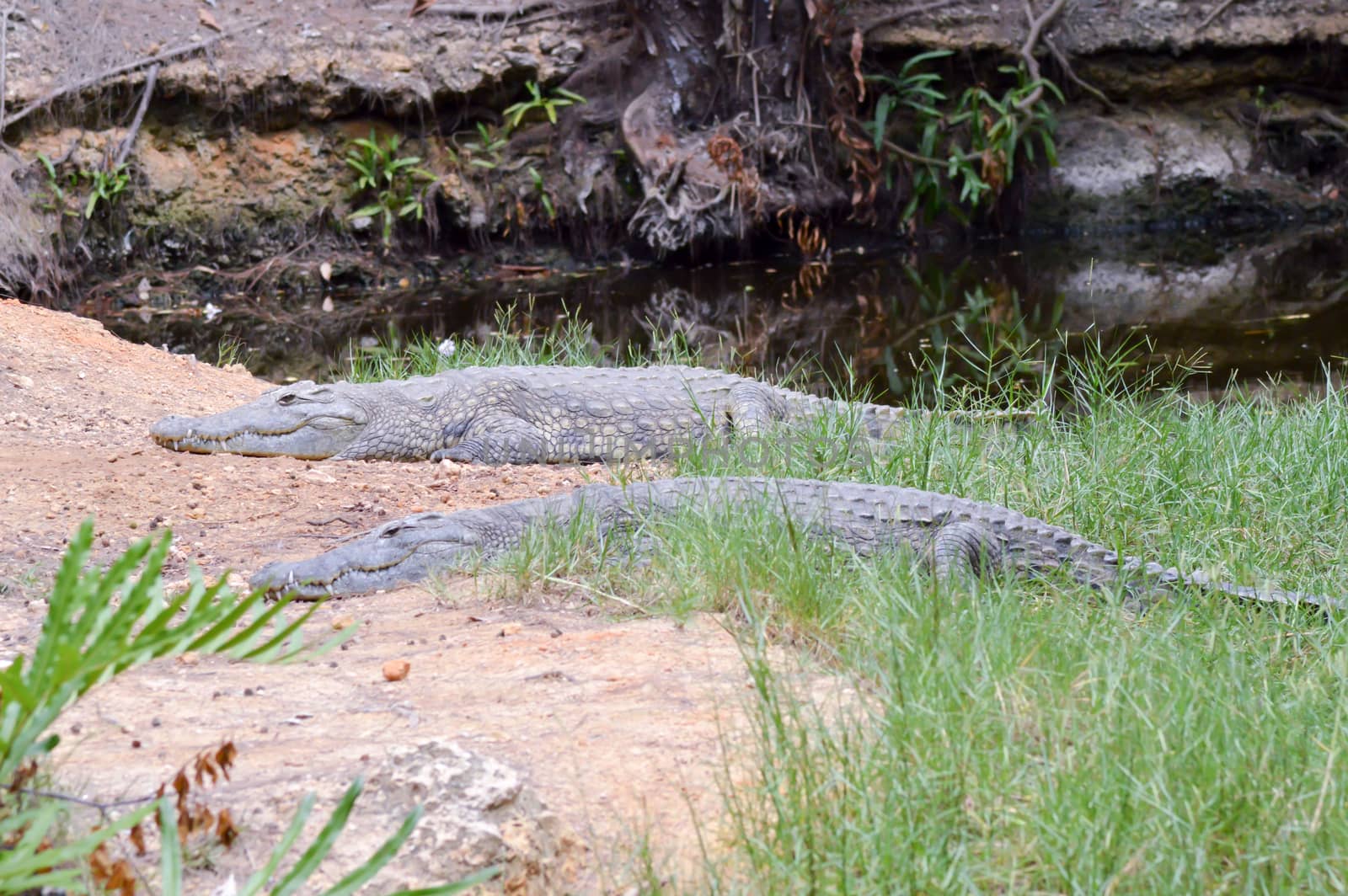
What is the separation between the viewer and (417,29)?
12.8 metres

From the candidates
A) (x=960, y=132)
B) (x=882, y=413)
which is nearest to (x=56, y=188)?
(x=882, y=413)

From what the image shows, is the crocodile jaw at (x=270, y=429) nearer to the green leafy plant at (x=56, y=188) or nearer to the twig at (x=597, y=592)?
the twig at (x=597, y=592)

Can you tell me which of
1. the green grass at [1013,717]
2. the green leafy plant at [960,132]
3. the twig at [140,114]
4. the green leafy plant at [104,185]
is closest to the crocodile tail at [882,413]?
the green grass at [1013,717]

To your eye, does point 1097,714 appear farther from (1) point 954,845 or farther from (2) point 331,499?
(2) point 331,499

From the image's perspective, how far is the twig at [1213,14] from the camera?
1377 centimetres

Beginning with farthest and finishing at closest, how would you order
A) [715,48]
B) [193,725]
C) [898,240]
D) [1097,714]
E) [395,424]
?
[898,240], [715,48], [395,424], [193,725], [1097,714]

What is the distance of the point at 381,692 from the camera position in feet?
9.40

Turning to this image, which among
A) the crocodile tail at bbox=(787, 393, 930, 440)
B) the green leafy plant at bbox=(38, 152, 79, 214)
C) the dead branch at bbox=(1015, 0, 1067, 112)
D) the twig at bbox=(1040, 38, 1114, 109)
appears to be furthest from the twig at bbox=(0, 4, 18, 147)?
the twig at bbox=(1040, 38, 1114, 109)

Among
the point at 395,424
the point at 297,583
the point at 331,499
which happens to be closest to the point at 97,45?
the point at 395,424

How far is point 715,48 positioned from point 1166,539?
9.35m

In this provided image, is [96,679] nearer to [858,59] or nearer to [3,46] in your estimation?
[3,46]

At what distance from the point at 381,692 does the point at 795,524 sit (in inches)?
53.7

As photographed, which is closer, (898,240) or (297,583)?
(297,583)

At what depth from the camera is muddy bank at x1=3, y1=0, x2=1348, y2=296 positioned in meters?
11.9
